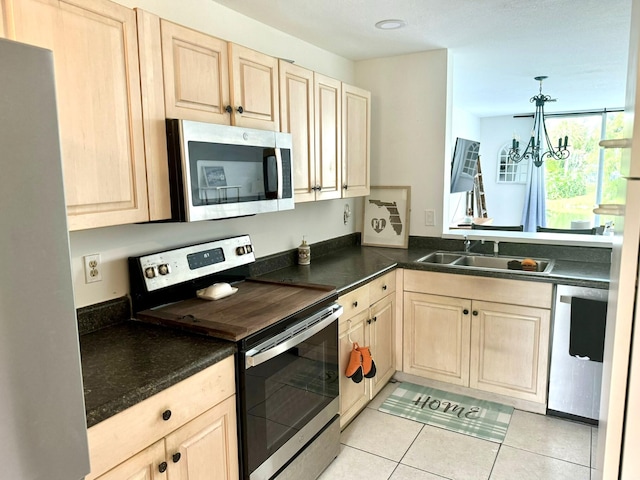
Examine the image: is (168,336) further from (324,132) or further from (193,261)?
(324,132)

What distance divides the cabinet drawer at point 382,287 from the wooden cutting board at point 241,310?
0.51m

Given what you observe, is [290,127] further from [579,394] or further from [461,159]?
[461,159]

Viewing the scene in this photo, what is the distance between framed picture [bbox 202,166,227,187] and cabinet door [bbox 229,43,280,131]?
0.94ft

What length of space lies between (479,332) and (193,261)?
71.4 inches

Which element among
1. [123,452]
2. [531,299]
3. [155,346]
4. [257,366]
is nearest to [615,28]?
[531,299]

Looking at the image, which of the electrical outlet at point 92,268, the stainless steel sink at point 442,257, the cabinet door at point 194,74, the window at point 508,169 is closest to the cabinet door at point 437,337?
the stainless steel sink at point 442,257

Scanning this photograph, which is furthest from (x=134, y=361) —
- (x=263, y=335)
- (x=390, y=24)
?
(x=390, y=24)

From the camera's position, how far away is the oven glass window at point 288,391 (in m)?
1.69

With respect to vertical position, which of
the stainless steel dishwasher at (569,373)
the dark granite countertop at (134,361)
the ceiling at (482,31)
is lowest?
the stainless steel dishwasher at (569,373)

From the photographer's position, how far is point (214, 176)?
1821 mm

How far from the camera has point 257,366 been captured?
169 cm

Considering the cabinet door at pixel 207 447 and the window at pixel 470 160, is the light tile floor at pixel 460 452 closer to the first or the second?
the cabinet door at pixel 207 447

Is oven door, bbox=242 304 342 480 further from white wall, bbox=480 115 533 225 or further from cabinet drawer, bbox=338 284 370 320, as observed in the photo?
white wall, bbox=480 115 533 225

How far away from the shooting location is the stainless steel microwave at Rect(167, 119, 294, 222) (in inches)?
66.7
